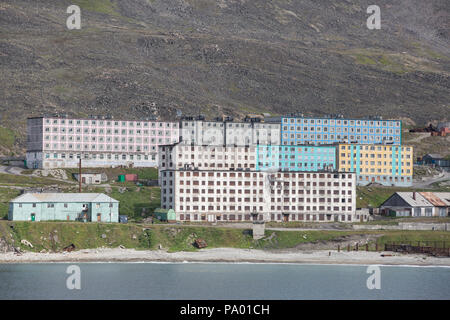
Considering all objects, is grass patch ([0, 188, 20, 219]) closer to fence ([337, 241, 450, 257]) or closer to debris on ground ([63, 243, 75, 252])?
debris on ground ([63, 243, 75, 252])

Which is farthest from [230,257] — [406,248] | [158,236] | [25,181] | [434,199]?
[25,181]

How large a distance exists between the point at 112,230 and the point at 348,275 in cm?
3864

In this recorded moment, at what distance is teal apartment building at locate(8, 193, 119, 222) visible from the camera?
156 metres

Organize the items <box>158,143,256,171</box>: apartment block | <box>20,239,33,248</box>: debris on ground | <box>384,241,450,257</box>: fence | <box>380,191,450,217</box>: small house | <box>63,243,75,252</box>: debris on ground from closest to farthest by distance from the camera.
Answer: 1. <box>20,239,33,248</box>: debris on ground
2. <box>63,243,75,252</box>: debris on ground
3. <box>384,241,450,257</box>: fence
4. <box>380,191,450,217</box>: small house
5. <box>158,143,256,171</box>: apartment block

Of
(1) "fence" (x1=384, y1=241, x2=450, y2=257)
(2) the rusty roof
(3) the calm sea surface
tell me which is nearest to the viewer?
(3) the calm sea surface

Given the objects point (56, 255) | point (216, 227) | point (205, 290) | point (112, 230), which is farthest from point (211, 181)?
point (205, 290)

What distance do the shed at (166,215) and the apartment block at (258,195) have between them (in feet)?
7.24

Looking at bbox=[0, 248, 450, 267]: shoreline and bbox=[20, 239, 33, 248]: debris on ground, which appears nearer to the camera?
bbox=[0, 248, 450, 267]: shoreline

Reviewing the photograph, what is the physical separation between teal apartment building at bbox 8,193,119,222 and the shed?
8.65 metres

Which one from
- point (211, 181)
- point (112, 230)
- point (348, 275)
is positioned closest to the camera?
point (348, 275)

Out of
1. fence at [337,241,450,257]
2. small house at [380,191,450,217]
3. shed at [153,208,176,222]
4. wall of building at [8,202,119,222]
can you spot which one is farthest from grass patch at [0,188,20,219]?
small house at [380,191,450,217]

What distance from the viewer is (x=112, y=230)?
15188cm

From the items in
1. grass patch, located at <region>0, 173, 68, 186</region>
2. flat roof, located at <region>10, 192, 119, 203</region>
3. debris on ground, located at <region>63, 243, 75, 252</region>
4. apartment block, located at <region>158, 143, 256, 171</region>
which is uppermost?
apartment block, located at <region>158, 143, 256, 171</region>
